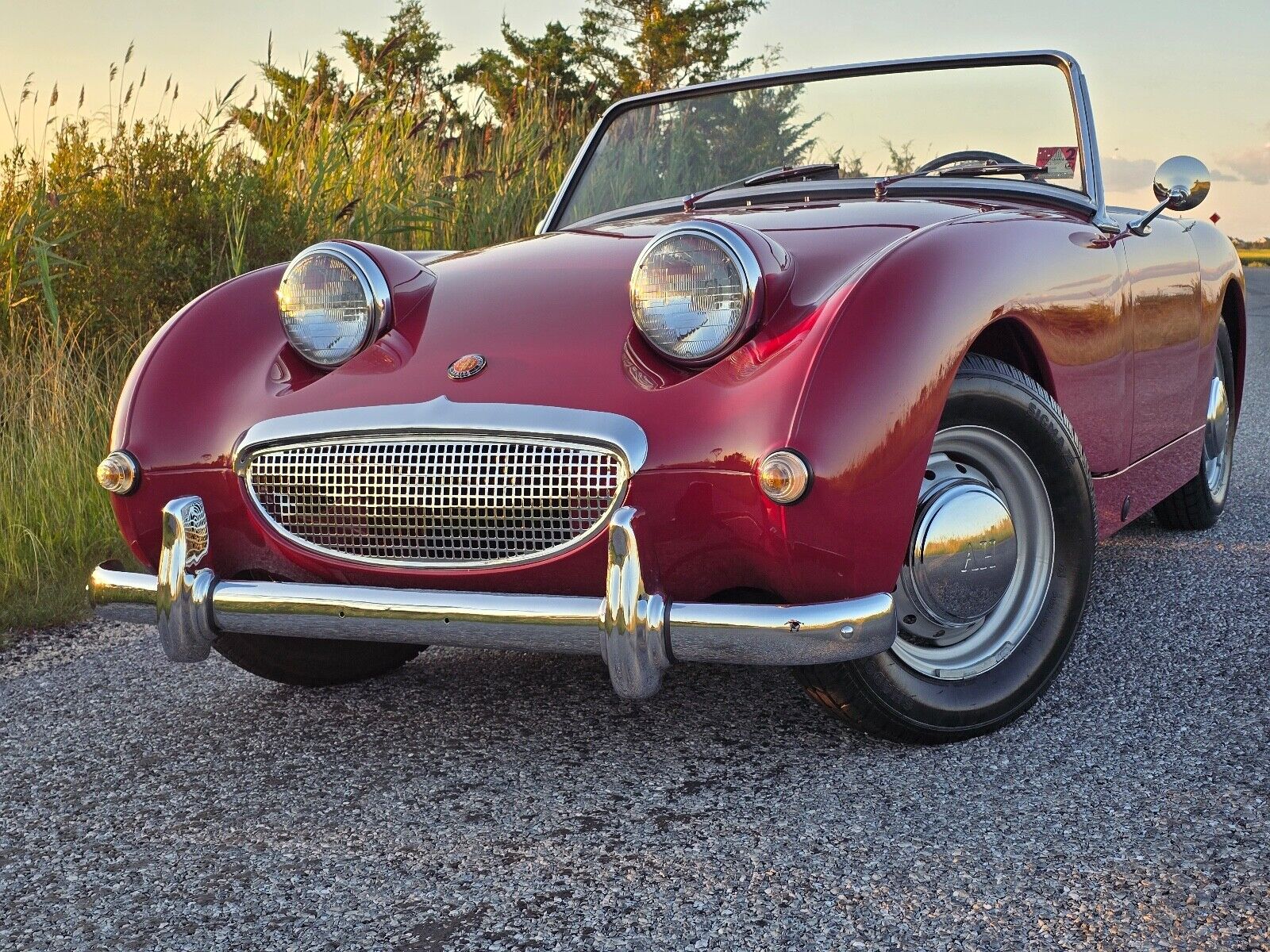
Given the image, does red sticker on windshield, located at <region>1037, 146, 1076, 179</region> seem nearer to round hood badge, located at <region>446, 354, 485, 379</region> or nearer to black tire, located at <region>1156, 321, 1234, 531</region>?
black tire, located at <region>1156, 321, 1234, 531</region>

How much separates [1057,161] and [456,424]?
2.11 metres

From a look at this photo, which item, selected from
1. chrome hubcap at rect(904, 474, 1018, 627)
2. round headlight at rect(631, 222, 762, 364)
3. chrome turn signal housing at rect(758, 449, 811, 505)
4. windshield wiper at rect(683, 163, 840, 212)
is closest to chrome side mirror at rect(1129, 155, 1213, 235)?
windshield wiper at rect(683, 163, 840, 212)

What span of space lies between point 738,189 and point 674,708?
1.52 m

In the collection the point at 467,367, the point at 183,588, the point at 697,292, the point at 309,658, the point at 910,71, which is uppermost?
the point at 910,71

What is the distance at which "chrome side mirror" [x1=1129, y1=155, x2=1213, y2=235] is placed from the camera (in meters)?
3.57

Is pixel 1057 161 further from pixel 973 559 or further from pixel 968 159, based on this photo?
pixel 973 559

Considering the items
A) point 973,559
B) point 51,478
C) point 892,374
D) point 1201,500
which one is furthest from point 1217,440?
point 51,478

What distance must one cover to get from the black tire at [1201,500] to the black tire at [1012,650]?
1.91 meters

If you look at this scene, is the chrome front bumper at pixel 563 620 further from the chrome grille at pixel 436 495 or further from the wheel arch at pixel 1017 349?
the wheel arch at pixel 1017 349

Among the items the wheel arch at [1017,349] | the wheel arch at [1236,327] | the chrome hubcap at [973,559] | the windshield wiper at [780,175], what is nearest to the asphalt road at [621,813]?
the chrome hubcap at [973,559]

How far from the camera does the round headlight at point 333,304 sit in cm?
261

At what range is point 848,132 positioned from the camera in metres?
3.77

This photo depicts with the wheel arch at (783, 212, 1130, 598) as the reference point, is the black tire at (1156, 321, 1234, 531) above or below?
below

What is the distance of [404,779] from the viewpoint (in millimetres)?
2449
